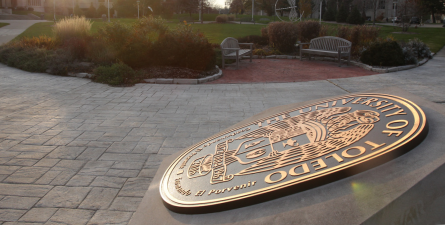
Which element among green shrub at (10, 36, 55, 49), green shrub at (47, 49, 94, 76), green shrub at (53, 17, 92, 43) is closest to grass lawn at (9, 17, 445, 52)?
green shrub at (53, 17, 92, 43)

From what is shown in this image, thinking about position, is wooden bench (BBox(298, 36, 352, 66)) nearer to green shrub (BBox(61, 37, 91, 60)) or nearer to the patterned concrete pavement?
the patterned concrete pavement

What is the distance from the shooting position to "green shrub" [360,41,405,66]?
37.5 feet

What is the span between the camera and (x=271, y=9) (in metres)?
54.1

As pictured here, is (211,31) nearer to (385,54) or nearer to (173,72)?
(385,54)

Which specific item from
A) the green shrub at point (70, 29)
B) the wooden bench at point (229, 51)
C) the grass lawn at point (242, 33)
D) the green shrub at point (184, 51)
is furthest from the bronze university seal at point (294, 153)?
the grass lawn at point (242, 33)

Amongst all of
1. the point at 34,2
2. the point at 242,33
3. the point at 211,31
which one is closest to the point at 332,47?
the point at 242,33

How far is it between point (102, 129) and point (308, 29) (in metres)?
13.3

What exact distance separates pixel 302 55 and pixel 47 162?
1313 centimetres

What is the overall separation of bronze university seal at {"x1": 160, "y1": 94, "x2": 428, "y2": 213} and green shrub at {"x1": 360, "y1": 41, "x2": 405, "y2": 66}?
9.92 meters

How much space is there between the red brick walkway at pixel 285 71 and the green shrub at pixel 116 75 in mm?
2316

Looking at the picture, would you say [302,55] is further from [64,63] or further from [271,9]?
[271,9]

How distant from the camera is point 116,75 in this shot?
9.36 meters

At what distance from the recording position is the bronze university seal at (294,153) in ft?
6.51

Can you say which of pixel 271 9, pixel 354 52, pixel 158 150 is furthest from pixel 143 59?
pixel 271 9
